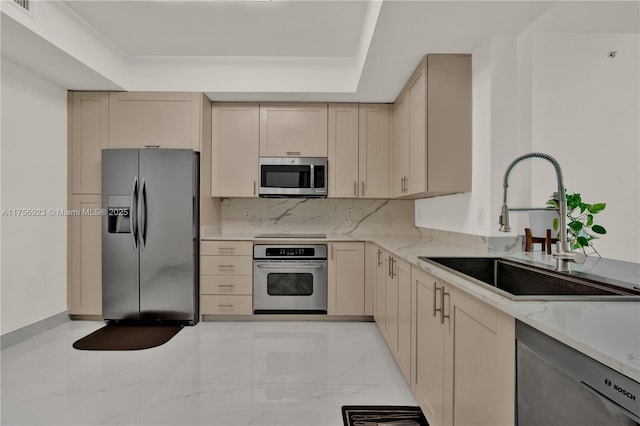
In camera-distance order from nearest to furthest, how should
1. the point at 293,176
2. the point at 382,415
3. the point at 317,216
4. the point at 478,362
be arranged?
the point at 478,362 → the point at 382,415 → the point at 293,176 → the point at 317,216

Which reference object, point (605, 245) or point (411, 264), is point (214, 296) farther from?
point (605, 245)

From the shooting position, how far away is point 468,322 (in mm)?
1336

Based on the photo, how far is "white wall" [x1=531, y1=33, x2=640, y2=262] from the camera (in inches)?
97.3

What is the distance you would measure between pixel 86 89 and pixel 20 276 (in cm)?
178

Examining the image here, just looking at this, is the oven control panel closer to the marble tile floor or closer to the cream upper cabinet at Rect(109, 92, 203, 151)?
the marble tile floor

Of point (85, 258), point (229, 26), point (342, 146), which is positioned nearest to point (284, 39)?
point (229, 26)

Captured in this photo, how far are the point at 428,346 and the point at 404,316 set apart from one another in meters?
0.48

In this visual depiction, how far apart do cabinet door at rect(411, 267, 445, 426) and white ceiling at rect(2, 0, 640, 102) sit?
1469 millimetres

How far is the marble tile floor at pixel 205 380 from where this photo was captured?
1.96 metres

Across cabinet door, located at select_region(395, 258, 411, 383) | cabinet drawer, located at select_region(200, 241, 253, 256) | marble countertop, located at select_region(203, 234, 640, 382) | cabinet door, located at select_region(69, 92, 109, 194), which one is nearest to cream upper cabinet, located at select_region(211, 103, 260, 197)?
cabinet drawer, located at select_region(200, 241, 253, 256)

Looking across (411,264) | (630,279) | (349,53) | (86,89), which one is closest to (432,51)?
(349,53)

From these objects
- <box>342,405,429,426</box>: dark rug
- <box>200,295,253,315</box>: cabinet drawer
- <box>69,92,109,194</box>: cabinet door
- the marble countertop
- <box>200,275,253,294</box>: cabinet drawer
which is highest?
<box>69,92,109,194</box>: cabinet door

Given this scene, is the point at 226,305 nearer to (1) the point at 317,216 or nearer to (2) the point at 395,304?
(1) the point at 317,216

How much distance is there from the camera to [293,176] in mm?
3768
